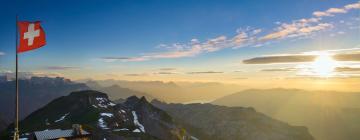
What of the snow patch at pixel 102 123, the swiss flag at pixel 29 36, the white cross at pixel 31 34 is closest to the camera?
the swiss flag at pixel 29 36

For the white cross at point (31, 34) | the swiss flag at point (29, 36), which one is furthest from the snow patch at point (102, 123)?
the white cross at point (31, 34)

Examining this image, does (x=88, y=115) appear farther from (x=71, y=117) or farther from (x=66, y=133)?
(x=66, y=133)

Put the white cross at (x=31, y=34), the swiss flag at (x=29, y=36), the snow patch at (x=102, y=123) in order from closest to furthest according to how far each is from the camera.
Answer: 1. the swiss flag at (x=29, y=36)
2. the white cross at (x=31, y=34)
3. the snow patch at (x=102, y=123)

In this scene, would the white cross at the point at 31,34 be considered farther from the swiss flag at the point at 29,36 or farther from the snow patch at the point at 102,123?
the snow patch at the point at 102,123

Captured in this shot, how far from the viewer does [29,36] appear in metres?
26.2

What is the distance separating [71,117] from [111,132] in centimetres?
5750

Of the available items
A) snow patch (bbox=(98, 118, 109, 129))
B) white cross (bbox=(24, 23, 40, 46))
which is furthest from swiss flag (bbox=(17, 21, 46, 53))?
snow patch (bbox=(98, 118, 109, 129))

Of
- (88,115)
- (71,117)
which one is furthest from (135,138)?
(71,117)

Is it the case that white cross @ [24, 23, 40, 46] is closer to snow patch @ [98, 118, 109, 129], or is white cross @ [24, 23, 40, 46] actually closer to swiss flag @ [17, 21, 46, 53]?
swiss flag @ [17, 21, 46, 53]

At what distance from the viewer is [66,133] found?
212 ft

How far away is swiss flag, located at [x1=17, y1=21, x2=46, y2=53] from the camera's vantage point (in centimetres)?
2608

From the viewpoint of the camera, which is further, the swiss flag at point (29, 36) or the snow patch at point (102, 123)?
the snow patch at point (102, 123)

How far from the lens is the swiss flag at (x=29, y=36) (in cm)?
2608

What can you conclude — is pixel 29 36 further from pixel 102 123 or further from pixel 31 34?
pixel 102 123
